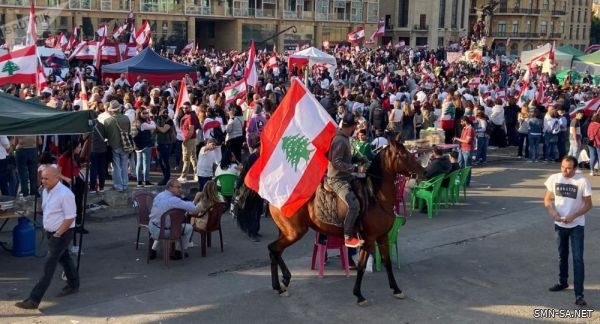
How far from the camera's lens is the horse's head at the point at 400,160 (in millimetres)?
8188

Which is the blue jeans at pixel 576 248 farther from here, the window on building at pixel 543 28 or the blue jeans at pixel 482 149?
the window on building at pixel 543 28

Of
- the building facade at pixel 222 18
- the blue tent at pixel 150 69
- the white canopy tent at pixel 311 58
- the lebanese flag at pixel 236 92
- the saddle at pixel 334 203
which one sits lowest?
the saddle at pixel 334 203

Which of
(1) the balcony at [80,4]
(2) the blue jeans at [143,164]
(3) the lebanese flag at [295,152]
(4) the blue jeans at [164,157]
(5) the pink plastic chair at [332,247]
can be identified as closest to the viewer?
(3) the lebanese flag at [295,152]

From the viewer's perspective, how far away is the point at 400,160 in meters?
8.19

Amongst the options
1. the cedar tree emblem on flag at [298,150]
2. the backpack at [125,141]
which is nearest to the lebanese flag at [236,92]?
the backpack at [125,141]

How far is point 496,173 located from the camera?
17234 millimetres

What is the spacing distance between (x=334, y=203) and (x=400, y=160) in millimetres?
923

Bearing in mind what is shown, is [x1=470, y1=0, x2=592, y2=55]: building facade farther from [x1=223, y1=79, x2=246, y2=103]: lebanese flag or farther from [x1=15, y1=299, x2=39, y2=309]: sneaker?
[x1=15, y1=299, x2=39, y2=309]: sneaker

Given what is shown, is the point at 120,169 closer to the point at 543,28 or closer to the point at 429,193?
the point at 429,193

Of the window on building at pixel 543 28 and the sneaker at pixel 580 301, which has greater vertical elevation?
the window on building at pixel 543 28

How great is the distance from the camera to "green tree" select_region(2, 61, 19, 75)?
46.1ft

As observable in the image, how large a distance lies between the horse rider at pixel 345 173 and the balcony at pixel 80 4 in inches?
1857

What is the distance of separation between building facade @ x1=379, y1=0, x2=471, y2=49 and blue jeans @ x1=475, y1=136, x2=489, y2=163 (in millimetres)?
63130

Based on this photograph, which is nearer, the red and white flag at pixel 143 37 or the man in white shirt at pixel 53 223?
the man in white shirt at pixel 53 223
